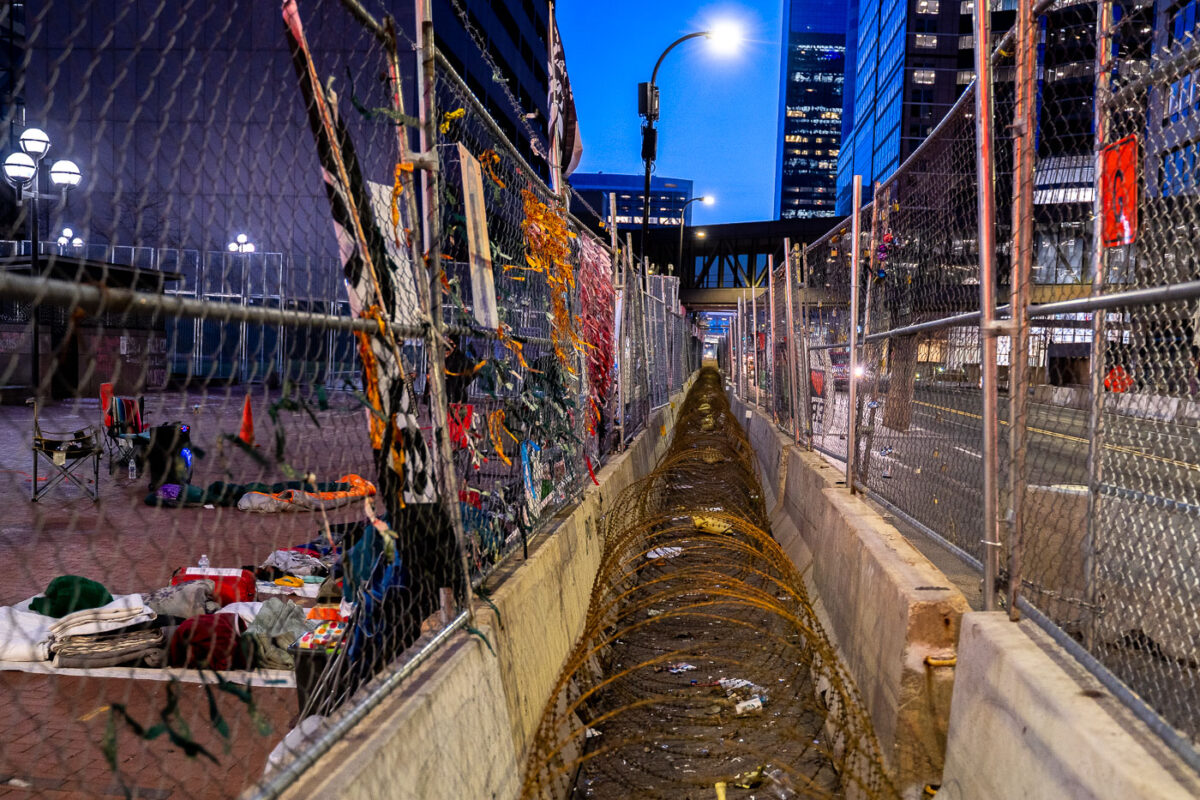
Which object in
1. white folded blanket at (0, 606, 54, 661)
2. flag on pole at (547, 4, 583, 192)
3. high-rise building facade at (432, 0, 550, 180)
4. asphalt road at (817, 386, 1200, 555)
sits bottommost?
white folded blanket at (0, 606, 54, 661)

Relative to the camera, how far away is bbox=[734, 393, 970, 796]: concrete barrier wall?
3.44m

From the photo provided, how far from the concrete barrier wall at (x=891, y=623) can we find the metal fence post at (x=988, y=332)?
28 centimetres

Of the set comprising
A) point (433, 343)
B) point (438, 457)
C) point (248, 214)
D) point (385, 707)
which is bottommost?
point (385, 707)

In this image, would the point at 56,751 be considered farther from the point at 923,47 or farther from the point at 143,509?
the point at 923,47

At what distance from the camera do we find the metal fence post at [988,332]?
3.29 metres

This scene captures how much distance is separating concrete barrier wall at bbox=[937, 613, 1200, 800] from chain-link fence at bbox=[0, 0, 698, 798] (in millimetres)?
1936

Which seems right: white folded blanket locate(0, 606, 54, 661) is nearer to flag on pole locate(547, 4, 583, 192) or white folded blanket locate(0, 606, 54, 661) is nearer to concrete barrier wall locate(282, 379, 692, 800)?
concrete barrier wall locate(282, 379, 692, 800)

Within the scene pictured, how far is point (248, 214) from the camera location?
2105 mm

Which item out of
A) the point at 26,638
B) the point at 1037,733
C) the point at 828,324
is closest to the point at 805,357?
the point at 828,324

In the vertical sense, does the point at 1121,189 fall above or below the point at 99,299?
above

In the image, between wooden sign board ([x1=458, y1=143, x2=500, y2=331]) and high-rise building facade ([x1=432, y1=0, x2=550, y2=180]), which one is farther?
high-rise building facade ([x1=432, y1=0, x2=550, y2=180])

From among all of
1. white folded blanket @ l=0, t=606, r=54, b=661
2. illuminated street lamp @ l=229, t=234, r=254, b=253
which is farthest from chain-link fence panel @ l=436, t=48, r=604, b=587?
white folded blanket @ l=0, t=606, r=54, b=661

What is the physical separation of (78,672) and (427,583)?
2.88 meters

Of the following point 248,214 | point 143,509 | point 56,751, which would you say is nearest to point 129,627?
point 56,751
